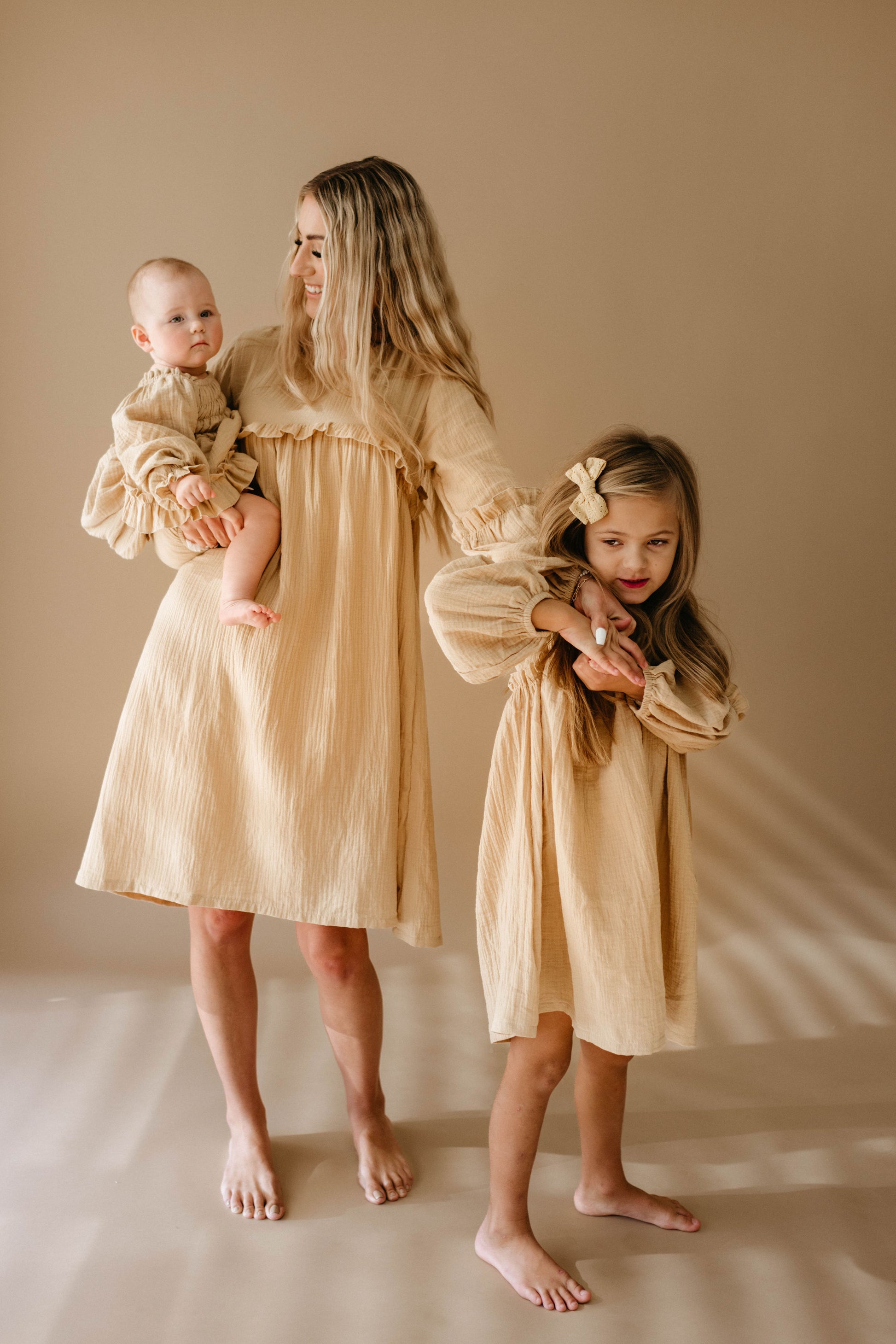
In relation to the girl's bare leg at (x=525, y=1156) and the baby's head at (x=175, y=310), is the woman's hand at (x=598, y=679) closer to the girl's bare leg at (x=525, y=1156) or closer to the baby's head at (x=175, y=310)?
the girl's bare leg at (x=525, y=1156)

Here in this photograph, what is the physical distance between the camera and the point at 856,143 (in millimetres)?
2736

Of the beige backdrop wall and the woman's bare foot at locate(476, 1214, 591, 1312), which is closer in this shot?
the woman's bare foot at locate(476, 1214, 591, 1312)

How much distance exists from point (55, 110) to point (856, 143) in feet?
6.37

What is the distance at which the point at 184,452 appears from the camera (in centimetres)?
161

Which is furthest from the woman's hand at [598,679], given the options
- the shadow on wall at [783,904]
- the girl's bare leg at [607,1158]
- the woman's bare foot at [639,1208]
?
the shadow on wall at [783,904]

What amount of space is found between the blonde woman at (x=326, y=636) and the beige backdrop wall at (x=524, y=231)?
99cm

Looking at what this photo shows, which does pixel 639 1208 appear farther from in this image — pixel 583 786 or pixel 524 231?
pixel 524 231

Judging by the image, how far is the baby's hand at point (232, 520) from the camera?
5.47 ft

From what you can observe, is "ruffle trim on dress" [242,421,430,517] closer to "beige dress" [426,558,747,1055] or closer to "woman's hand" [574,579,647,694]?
"beige dress" [426,558,747,1055]

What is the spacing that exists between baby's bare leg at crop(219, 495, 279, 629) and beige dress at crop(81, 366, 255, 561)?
35 millimetres

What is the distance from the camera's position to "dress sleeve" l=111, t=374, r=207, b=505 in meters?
1.61

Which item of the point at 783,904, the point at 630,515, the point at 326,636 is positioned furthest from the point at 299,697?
the point at 783,904

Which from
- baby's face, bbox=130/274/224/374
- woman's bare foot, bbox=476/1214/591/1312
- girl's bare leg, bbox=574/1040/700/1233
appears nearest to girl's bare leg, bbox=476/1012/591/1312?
woman's bare foot, bbox=476/1214/591/1312

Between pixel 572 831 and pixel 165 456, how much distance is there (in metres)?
0.78
